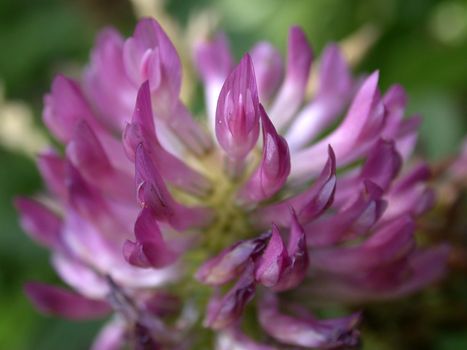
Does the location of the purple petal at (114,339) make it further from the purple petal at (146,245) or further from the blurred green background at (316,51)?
the blurred green background at (316,51)

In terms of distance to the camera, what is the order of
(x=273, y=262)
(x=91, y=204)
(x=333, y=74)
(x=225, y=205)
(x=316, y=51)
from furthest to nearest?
(x=316, y=51), (x=333, y=74), (x=225, y=205), (x=91, y=204), (x=273, y=262)

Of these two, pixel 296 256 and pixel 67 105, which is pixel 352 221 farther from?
pixel 67 105

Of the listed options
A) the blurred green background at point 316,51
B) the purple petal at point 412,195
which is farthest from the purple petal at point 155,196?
the blurred green background at point 316,51

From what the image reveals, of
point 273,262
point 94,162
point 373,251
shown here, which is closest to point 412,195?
point 373,251

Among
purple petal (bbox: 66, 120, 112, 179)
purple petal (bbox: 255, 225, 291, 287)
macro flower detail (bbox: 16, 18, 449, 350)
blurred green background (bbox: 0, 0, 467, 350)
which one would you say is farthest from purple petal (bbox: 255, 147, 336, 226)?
blurred green background (bbox: 0, 0, 467, 350)

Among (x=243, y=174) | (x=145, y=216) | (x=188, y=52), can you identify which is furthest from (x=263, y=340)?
(x=188, y=52)

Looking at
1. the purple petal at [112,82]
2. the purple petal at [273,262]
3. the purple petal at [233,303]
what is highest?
the purple petal at [112,82]
